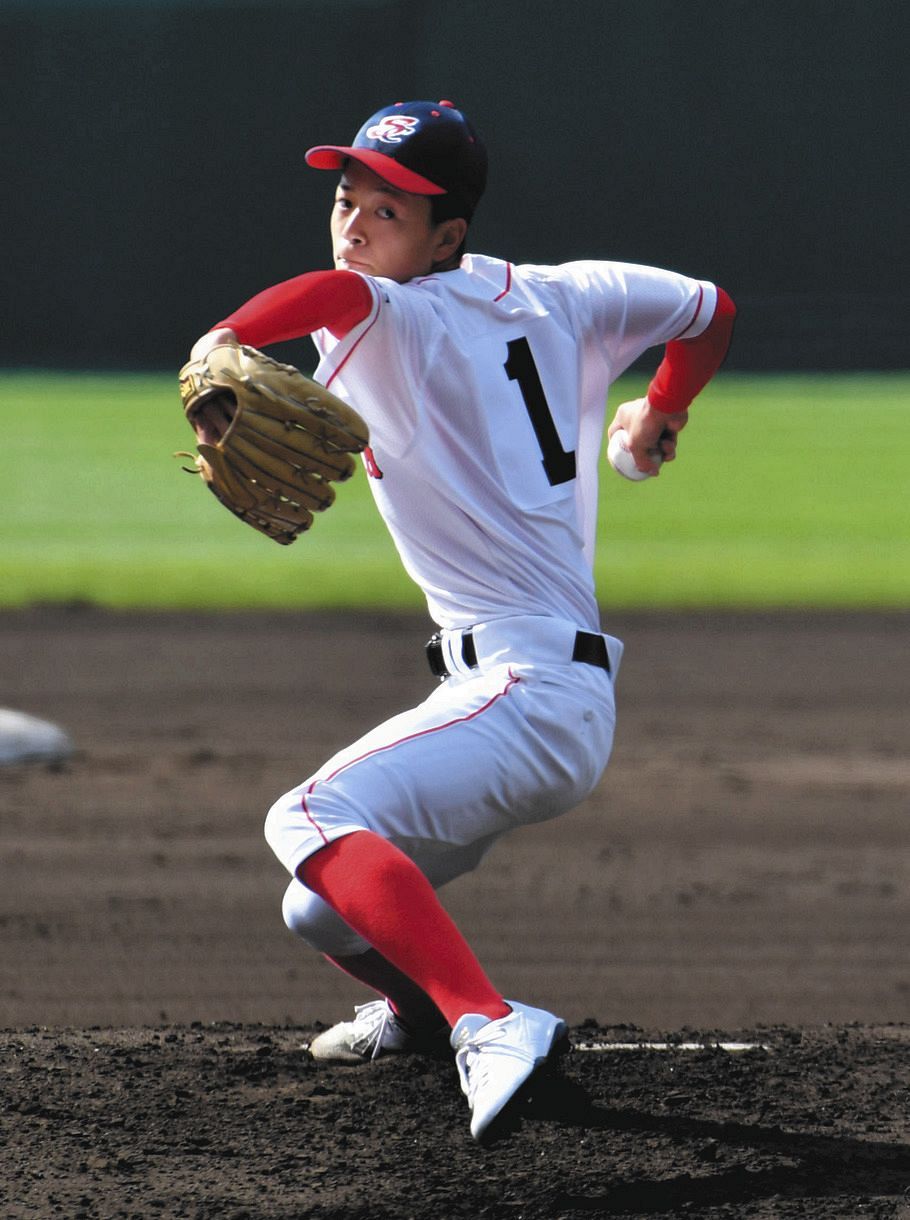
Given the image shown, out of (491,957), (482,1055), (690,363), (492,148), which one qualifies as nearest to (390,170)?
(690,363)

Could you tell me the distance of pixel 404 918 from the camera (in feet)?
8.71

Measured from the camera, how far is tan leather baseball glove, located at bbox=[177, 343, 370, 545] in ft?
8.05

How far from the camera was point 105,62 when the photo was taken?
18094 mm

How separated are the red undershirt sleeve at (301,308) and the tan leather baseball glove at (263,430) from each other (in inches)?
1.4

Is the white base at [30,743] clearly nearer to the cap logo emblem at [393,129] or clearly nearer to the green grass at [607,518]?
the green grass at [607,518]

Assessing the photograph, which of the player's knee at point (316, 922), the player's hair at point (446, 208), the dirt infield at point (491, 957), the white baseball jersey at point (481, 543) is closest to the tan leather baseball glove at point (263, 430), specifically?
the white baseball jersey at point (481, 543)

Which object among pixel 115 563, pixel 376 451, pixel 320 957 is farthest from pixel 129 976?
pixel 115 563

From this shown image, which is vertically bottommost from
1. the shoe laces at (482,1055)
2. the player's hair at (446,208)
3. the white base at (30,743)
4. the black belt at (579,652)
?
the white base at (30,743)

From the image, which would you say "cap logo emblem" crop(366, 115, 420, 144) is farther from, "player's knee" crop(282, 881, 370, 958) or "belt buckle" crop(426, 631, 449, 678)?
"player's knee" crop(282, 881, 370, 958)

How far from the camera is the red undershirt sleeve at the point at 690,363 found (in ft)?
10.5

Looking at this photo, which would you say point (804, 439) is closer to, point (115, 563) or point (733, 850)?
point (115, 563)

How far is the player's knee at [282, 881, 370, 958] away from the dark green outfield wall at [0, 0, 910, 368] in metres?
15.2

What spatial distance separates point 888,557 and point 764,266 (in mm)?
7244

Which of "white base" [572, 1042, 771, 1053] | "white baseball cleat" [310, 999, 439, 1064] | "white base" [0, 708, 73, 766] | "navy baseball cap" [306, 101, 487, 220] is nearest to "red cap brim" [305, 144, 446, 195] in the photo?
"navy baseball cap" [306, 101, 487, 220]
